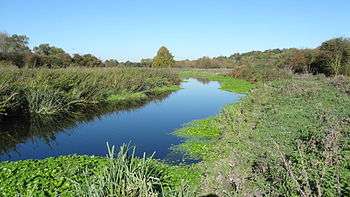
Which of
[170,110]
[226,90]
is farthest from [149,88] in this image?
[170,110]

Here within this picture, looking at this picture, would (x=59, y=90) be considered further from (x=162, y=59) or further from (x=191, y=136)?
(x=162, y=59)

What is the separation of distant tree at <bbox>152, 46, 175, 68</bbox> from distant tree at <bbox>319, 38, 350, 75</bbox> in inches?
1806

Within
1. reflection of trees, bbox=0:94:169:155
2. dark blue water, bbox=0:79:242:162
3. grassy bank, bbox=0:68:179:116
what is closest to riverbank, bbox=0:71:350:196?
dark blue water, bbox=0:79:242:162

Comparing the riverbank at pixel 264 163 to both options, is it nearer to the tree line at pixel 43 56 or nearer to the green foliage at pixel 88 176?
the green foliage at pixel 88 176

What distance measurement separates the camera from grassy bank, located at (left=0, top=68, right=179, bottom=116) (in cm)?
2142

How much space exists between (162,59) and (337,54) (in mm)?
49258

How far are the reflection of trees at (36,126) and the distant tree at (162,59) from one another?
5845cm

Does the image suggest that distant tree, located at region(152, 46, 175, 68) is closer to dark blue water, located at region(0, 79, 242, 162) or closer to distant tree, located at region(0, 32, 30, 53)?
distant tree, located at region(0, 32, 30, 53)

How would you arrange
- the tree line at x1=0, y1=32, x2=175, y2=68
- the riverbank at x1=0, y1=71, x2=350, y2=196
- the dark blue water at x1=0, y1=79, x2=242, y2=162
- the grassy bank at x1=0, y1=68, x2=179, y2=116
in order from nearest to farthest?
the riverbank at x1=0, y1=71, x2=350, y2=196, the dark blue water at x1=0, y1=79, x2=242, y2=162, the grassy bank at x1=0, y1=68, x2=179, y2=116, the tree line at x1=0, y1=32, x2=175, y2=68

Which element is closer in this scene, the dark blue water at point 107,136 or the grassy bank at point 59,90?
the dark blue water at point 107,136

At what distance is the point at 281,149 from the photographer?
8.77 metres

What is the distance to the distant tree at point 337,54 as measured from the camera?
1443 inches

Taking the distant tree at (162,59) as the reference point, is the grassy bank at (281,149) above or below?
above

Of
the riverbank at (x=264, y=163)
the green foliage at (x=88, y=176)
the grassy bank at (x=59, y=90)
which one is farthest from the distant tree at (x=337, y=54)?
the green foliage at (x=88, y=176)
